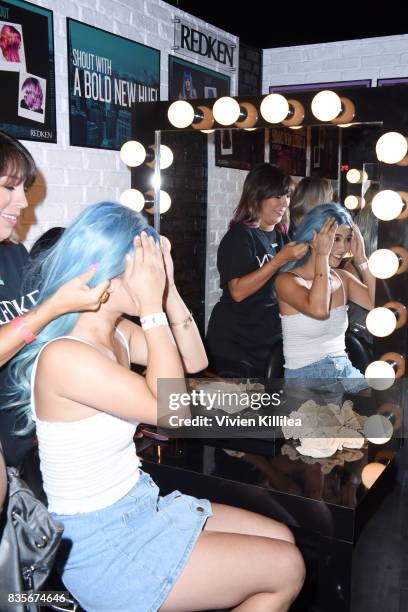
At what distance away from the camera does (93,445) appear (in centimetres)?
103

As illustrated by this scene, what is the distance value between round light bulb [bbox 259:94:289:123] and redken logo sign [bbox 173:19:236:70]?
89 centimetres

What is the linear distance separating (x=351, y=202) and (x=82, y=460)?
3.25 feet

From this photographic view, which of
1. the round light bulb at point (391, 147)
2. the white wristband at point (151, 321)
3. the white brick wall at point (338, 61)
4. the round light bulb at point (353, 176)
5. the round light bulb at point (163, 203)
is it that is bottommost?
the white wristband at point (151, 321)

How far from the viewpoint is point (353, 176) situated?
62.3 inches

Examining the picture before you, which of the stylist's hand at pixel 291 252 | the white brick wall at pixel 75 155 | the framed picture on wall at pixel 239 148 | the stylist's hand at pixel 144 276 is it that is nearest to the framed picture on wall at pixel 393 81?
the white brick wall at pixel 75 155

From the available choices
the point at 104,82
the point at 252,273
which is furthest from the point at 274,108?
the point at 104,82

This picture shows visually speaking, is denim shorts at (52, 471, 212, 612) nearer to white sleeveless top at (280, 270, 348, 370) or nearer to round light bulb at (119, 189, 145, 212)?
white sleeveless top at (280, 270, 348, 370)

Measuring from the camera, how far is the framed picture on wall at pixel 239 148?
70.6 inches

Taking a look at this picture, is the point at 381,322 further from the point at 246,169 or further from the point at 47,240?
the point at 47,240

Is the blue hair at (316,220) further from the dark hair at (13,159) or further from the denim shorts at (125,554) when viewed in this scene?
the denim shorts at (125,554)

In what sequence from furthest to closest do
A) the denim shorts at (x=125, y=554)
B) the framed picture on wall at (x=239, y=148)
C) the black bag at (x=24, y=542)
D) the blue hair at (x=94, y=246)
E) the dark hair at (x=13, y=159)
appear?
the framed picture on wall at (x=239, y=148)
the dark hair at (x=13, y=159)
the blue hair at (x=94, y=246)
the denim shorts at (x=125, y=554)
the black bag at (x=24, y=542)

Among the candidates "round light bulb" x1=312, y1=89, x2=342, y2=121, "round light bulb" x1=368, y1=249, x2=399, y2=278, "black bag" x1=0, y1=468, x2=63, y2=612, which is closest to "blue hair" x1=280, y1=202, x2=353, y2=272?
"round light bulb" x1=368, y1=249, x2=399, y2=278

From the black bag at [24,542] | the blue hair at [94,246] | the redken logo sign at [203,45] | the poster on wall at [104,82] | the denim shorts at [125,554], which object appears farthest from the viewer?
the redken logo sign at [203,45]

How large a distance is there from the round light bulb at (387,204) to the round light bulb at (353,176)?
3.0 inches
